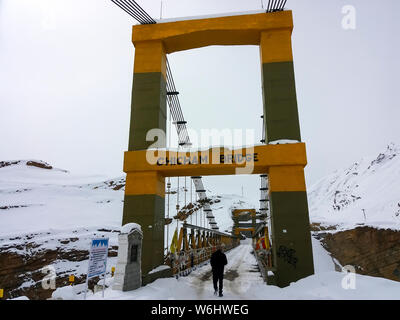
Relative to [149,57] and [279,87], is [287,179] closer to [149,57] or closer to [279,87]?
[279,87]

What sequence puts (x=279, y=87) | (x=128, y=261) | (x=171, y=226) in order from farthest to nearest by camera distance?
(x=171, y=226)
(x=279, y=87)
(x=128, y=261)

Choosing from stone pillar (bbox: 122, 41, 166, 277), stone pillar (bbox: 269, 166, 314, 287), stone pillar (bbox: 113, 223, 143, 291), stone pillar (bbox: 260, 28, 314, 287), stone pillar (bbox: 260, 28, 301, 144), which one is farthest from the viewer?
stone pillar (bbox: 260, 28, 301, 144)

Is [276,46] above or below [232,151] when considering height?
above

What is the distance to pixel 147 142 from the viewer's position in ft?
49.9

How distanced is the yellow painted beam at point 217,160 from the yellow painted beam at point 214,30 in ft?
25.1

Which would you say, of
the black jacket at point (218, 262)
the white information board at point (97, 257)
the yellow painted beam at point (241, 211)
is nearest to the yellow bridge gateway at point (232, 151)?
the white information board at point (97, 257)

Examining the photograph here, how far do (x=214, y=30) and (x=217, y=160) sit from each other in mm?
8417

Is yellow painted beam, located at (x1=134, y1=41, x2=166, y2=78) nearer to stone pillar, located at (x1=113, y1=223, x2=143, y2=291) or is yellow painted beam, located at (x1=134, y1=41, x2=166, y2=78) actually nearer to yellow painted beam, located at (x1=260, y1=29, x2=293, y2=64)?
yellow painted beam, located at (x1=260, y1=29, x2=293, y2=64)

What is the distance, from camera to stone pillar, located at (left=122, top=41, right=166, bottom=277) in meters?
14.1

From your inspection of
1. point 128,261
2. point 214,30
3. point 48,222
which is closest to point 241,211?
point 48,222

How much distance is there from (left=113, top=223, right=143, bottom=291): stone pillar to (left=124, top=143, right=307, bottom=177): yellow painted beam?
4637 mm

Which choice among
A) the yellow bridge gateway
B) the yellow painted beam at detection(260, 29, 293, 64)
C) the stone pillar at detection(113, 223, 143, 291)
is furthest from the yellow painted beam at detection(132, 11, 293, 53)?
the stone pillar at detection(113, 223, 143, 291)
